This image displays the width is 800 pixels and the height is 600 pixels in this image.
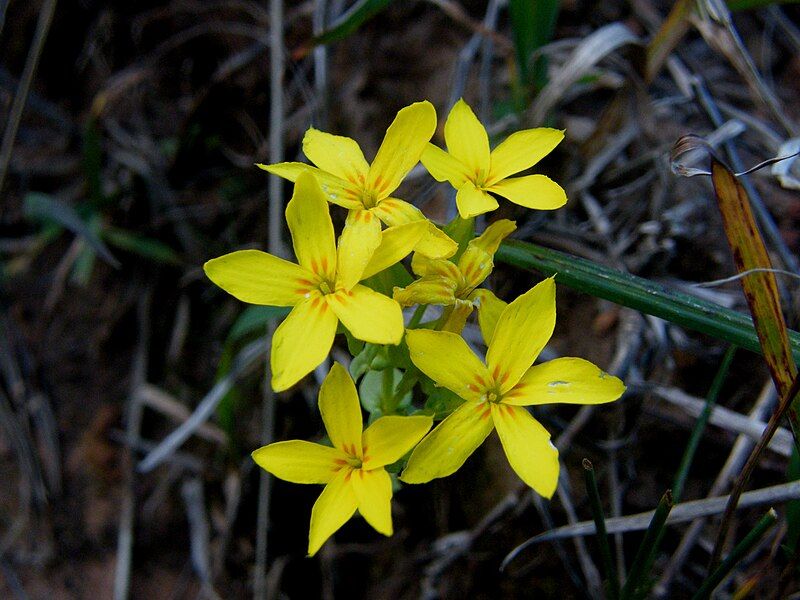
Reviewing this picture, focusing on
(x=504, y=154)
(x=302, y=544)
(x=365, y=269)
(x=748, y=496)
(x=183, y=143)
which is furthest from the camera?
(x=183, y=143)

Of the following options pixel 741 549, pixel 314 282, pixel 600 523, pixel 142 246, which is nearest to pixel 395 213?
pixel 314 282

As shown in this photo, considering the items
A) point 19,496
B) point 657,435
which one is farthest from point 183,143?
point 657,435

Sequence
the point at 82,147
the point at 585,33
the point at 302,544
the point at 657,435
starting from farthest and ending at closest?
the point at 82,147, the point at 585,33, the point at 302,544, the point at 657,435

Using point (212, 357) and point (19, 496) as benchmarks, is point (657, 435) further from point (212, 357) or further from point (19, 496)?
point (19, 496)

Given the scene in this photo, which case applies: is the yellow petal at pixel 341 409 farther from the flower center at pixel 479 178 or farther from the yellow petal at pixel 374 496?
the flower center at pixel 479 178

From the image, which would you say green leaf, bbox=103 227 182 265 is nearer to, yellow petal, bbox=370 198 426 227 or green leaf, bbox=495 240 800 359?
yellow petal, bbox=370 198 426 227

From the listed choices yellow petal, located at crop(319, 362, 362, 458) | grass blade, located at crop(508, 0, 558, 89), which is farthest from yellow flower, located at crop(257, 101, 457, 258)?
grass blade, located at crop(508, 0, 558, 89)
